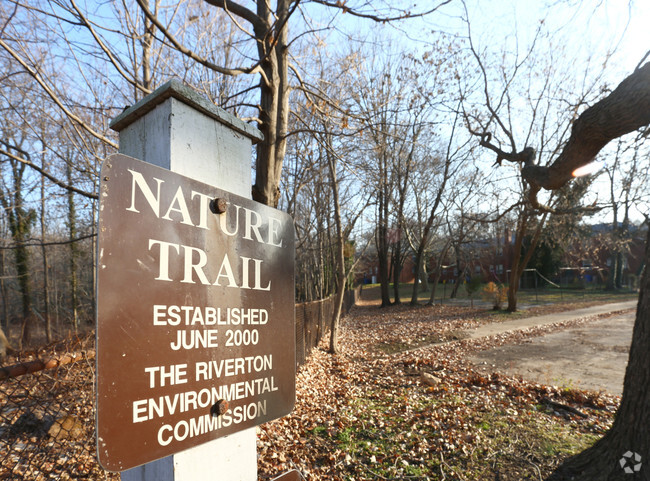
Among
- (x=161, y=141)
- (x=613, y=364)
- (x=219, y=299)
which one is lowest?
(x=613, y=364)

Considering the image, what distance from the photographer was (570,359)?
8789 millimetres

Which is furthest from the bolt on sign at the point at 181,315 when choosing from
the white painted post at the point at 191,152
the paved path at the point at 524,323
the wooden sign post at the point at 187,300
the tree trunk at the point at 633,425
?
the paved path at the point at 524,323

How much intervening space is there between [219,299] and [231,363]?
244mm

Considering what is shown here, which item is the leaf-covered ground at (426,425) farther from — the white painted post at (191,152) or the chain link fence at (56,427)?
the white painted post at (191,152)

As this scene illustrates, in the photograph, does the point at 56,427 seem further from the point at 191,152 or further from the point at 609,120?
the point at 609,120

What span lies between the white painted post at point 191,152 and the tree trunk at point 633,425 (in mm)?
3066

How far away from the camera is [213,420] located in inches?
48.9

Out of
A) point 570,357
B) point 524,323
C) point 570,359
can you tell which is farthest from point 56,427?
point 524,323

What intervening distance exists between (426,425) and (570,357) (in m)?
6.34

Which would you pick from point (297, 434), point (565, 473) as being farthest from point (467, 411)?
point (297, 434)

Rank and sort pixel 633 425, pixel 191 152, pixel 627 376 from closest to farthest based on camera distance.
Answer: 1. pixel 191 152
2. pixel 633 425
3. pixel 627 376

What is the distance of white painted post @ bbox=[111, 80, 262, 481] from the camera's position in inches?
50.7

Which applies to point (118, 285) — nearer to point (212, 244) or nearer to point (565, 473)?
point (212, 244)

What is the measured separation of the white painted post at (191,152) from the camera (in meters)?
1.29
